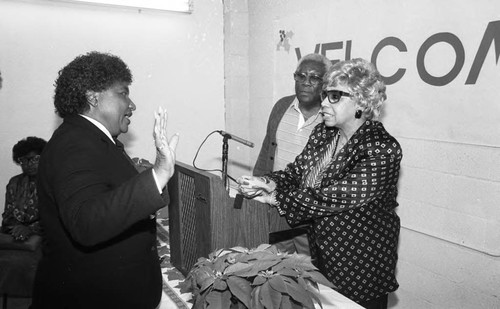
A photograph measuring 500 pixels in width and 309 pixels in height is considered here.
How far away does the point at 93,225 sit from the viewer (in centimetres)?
117

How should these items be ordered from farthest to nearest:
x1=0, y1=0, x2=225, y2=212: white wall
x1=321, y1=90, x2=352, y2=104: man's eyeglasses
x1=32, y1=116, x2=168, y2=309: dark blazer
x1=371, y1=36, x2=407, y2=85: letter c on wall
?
x1=0, y1=0, x2=225, y2=212: white wall → x1=371, y1=36, x2=407, y2=85: letter c on wall → x1=321, y1=90, x2=352, y2=104: man's eyeglasses → x1=32, y1=116, x2=168, y2=309: dark blazer

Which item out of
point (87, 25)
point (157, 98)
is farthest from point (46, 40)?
point (157, 98)

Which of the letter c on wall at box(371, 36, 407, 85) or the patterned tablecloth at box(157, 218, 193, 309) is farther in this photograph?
the letter c on wall at box(371, 36, 407, 85)

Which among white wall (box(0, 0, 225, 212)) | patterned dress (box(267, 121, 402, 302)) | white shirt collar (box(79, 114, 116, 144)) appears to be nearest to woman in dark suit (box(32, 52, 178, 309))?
white shirt collar (box(79, 114, 116, 144))

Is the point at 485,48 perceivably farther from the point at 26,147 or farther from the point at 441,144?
the point at 26,147

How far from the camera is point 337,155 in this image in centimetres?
191

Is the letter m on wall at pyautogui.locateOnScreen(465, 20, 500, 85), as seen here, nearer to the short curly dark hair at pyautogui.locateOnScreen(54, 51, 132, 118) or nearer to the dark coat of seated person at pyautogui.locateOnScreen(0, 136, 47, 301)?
the short curly dark hair at pyautogui.locateOnScreen(54, 51, 132, 118)

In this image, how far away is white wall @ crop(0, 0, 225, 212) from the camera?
11.2 ft

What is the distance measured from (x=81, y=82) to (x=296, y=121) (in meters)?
1.67

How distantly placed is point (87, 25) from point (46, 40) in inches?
15.0

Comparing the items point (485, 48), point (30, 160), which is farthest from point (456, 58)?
point (30, 160)

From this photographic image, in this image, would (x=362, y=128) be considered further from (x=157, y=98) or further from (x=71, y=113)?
(x=157, y=98)

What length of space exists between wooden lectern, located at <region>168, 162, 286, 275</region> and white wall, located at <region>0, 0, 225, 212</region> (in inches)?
89.7

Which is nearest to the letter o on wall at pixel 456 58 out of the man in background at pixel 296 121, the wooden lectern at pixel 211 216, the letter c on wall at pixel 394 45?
the letter c on wall at pixel 394 45
